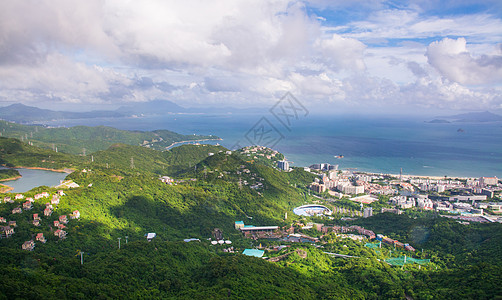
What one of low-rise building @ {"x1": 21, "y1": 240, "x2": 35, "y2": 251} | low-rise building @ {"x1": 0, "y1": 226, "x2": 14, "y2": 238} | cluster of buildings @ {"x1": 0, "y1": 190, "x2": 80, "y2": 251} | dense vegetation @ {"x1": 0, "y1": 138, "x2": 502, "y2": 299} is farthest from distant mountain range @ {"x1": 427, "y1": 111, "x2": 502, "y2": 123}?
low-rise building @ {"x1": 0, "y1": 226, "x2": 14, "y2": 238}

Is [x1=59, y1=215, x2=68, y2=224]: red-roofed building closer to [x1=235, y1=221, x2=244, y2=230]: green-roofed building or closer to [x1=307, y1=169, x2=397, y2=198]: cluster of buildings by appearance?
[x1=235, y1=221, x2=244, y2=230]: green-roofed building

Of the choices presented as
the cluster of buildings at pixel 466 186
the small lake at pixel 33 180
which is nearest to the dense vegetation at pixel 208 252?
the small lake at pixel 33 180

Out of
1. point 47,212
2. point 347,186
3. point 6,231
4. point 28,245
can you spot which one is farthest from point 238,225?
point 347,186

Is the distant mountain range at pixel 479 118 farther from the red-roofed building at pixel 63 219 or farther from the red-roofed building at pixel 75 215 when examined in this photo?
the red-roofed building at pixel 63 219

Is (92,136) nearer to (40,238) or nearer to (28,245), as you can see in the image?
(40,238)

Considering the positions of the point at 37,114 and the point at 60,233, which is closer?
the point at 60,233
